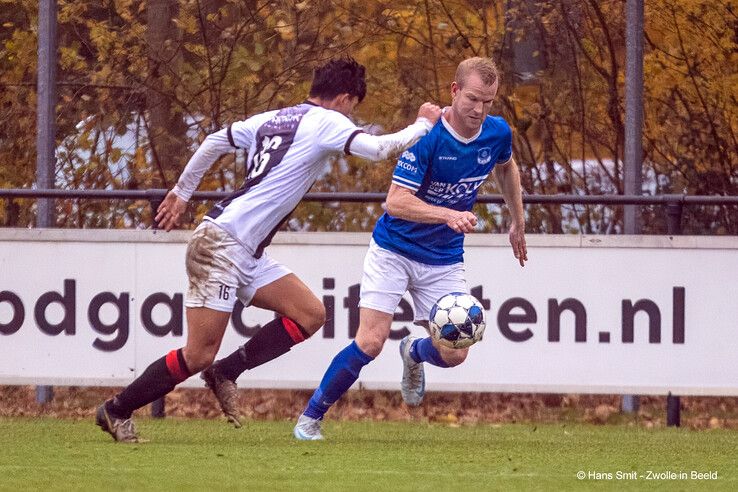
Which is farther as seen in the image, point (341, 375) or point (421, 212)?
point (341, 375)

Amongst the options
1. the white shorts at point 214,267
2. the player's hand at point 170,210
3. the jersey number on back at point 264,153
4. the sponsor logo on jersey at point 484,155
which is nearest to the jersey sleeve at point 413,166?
the sponsor logo on jersey at point 484,155

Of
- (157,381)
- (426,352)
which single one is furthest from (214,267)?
(426,352)

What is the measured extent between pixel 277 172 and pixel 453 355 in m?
1.48

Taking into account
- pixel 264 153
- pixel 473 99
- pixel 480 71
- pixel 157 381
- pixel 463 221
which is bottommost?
pixel 157 381

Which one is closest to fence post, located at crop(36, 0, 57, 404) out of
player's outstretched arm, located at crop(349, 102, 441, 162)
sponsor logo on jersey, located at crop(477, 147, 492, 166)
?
sponsor logo on jersey, located at crop(477, 147, 492, 166)

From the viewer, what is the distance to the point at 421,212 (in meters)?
8.27

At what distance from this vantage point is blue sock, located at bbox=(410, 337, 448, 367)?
357 inches

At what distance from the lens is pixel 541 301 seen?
425 inches

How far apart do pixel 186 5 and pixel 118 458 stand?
5.90 metres

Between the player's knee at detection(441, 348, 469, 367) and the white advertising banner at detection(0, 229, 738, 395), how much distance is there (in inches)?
68.0

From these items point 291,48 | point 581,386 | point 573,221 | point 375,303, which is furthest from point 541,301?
point 291,48

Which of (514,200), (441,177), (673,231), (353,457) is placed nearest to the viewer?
(353,457)

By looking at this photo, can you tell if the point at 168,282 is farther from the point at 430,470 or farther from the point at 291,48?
the point at 430,470

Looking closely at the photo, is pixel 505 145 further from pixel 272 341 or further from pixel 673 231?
pixel 673 231
